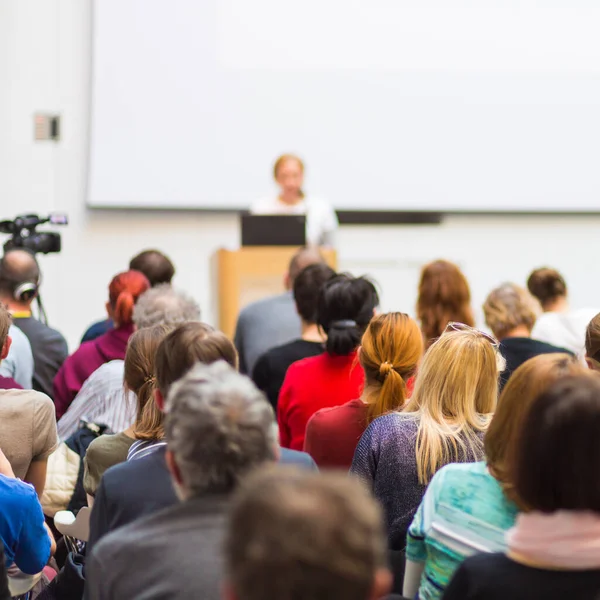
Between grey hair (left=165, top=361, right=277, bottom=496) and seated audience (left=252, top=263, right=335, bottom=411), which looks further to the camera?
seated audience (left=252, top=263, right=335, bottom=411)

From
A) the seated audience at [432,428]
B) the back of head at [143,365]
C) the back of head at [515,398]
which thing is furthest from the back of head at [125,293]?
the back of head at [515,398]

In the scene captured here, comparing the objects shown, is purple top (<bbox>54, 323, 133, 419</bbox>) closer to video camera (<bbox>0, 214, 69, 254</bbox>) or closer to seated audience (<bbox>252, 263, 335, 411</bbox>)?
seated audience (<bbox>252, 263, 335, 411</bbox>)

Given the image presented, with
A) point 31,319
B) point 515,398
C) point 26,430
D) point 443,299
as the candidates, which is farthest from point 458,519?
point 31,319

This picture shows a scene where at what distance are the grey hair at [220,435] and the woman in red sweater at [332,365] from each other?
1.43 metres

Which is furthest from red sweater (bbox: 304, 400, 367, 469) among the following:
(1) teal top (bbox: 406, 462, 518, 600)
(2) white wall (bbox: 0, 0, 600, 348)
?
(2) white wall (bbox: 0, 0, 600, 348)

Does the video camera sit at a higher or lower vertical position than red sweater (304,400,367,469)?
higher

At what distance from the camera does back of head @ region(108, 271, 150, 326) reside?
11.0ft

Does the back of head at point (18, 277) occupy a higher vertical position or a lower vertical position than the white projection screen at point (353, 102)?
lower

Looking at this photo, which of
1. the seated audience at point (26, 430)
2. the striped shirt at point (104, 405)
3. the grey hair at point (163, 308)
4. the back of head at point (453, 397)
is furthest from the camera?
the grey hair at point (163, 308)

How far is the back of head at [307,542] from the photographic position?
3.17 feet

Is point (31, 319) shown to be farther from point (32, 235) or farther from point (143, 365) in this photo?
point (143, 365)

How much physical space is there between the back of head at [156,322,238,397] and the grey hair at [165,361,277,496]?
551 mm

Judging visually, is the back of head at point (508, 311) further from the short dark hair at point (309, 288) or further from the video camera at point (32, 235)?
the video camera at point (32, 235)

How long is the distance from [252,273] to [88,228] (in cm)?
217
